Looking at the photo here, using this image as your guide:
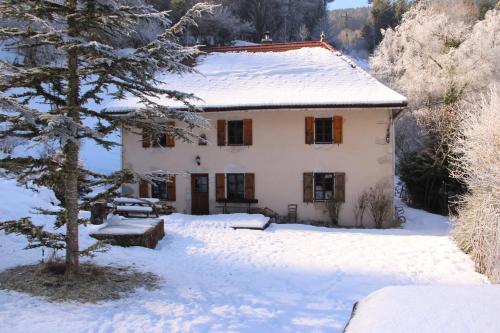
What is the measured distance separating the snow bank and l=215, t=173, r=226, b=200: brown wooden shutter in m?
13.7

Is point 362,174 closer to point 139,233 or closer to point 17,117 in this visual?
point 139,233

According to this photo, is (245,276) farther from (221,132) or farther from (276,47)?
(276,47)

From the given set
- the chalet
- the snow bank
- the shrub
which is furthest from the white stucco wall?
the snow bank

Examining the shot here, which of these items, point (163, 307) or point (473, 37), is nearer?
point (163, 307)

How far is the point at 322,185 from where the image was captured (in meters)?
16.1

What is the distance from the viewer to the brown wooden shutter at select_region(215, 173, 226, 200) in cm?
1644

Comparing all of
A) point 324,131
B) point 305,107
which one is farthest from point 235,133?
point 324,131

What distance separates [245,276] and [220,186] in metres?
8.73

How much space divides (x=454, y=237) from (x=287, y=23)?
36515mm

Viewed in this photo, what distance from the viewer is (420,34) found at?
2341 cm

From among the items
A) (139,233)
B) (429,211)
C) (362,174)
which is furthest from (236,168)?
(429,211)

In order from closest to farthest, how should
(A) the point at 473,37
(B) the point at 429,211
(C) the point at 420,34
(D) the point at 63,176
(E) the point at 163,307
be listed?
(E) the point at 163,307, (D) the point at 63,176, (B) the point at 429,211, (A) the point at 473,37, (C) the point at 420,34

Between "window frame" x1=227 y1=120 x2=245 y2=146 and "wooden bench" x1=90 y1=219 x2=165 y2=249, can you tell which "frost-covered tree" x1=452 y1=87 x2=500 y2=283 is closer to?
"wooden bench" x1=90 y1=219 x2=165 y2=249

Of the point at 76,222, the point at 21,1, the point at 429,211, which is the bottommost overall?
the point at 429,211
